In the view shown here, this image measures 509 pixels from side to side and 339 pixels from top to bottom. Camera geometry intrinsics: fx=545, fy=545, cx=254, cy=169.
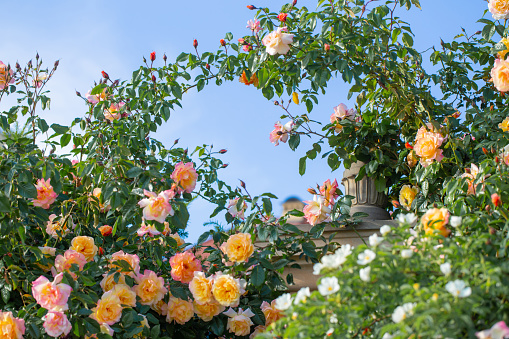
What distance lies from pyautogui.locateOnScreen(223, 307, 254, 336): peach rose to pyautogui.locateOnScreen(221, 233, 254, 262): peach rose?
200 mm

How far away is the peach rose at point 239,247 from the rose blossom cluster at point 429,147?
78 centimetres

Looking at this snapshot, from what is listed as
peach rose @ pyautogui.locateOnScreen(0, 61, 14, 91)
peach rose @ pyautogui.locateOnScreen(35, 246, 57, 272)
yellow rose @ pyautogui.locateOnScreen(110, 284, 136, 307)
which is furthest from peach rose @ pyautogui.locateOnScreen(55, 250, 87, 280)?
peach rose @ pyautogui.locateOnScreen(0, 61, 14, 91)

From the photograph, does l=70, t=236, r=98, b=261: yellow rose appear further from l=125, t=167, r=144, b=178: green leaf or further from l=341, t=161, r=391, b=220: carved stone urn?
l=341, t=161, r=391, b=220: carved stone urn

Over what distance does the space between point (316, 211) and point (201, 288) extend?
0.56 metres

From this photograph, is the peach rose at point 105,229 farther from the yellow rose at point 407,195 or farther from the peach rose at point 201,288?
the yellow rose at point 407,195

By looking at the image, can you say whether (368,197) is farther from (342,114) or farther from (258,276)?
(258,276)

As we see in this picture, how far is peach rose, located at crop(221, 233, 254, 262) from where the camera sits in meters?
2.01

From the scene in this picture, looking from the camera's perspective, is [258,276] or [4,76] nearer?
[258,276]

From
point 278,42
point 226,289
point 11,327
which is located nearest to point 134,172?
point 226,289

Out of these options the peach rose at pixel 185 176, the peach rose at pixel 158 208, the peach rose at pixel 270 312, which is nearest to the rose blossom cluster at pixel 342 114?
the peach rose at pixel 185 176

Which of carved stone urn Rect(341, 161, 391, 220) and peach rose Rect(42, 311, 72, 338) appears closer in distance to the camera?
peach rose Rect(42, 311, 72, 338)

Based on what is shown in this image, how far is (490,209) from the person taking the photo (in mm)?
1783

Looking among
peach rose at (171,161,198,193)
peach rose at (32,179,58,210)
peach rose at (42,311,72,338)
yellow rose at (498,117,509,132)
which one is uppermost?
yellow rose at (498,117,509,132)

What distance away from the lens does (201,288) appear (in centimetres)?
198
